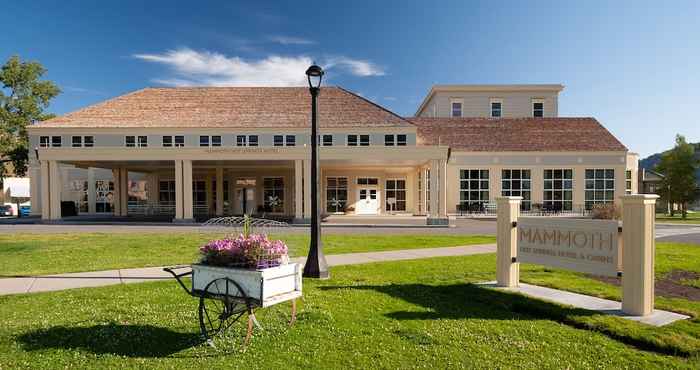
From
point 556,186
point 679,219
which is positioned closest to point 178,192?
point 556,186

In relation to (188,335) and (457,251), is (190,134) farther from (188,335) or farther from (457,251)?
(188,335)

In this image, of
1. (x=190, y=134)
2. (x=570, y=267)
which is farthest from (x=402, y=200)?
(x=570, y=267)

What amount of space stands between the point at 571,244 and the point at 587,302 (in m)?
1.01

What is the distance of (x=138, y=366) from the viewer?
4.74 meters

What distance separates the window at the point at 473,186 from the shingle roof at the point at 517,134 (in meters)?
2.10

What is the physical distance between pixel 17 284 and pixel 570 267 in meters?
10.8

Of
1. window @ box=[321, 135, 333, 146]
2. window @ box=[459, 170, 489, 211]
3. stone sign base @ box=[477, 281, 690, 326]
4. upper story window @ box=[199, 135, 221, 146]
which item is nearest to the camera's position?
stone sign base @ box=[477, 281, 690, 326]

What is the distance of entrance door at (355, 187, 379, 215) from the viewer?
3791cm

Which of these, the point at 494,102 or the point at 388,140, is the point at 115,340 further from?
the point at 494,102

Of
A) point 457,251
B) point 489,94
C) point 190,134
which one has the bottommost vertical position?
point 457,251

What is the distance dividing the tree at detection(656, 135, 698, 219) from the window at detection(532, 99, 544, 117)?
42.8 feet

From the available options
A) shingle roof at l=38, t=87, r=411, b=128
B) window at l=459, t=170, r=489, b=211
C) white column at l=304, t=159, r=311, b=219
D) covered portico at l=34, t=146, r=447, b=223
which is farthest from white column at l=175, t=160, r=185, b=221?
window at l=459, t=170, r=489, b=211

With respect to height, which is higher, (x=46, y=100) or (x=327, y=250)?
(x=46, y=100)

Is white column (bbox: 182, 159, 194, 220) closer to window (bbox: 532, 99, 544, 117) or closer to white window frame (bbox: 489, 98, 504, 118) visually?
white window frame (bbox: 489, 98, 504, 118)
